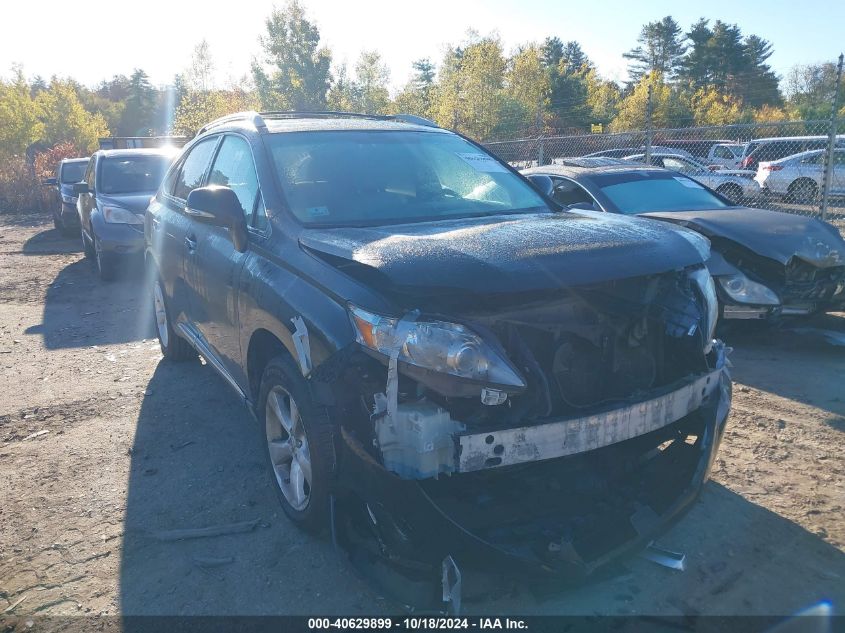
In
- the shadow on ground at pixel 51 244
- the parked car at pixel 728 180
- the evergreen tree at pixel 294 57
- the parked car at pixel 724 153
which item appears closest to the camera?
the shadow on ground at pixel 51 244

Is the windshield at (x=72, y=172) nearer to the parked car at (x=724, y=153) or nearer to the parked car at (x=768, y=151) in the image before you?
the parked car at (x=768, y=151)

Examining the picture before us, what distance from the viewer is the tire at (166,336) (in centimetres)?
556

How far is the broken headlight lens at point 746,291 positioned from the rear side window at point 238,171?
3982mm

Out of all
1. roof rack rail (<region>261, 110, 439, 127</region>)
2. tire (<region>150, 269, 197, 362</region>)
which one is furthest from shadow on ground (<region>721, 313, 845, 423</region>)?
tire (<region>150, 269, 197, 362</region>)

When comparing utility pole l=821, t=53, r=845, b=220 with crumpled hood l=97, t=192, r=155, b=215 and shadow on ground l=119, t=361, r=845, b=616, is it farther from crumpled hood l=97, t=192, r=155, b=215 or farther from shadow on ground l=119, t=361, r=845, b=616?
crumpled hood l=97, t=192, r=155, b=215

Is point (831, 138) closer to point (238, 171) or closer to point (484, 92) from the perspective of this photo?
point (238, 171)

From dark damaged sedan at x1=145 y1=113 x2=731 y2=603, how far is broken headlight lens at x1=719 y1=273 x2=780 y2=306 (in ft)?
8.47

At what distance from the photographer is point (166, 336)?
5.69 metres

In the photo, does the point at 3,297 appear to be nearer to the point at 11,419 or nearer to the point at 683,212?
the point at 11,419

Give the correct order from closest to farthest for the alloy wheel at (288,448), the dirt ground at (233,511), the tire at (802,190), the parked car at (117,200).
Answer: the dirt ground at (233,511) < the alloy wheel at (288,448) < the parked car at (117,200) < the tire at (802,190)

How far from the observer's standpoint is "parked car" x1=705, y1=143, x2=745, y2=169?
2184 cm

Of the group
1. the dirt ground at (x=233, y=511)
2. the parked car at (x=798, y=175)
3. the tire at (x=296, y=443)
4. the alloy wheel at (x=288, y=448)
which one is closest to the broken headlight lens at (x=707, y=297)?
the dirt ground at (x=233, y=511)

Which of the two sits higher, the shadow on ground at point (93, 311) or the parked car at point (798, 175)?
the parked car at point (798, 175)

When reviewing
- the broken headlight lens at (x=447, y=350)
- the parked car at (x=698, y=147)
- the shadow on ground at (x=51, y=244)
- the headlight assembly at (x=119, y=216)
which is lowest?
the shadow on ground at (x=51, y=244)
